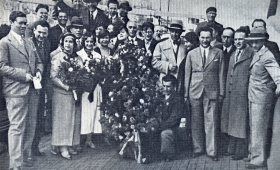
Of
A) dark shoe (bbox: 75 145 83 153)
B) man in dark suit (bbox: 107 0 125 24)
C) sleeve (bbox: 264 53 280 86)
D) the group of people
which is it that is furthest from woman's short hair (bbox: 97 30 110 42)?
sleeve (bbox: 264 53 280 86)

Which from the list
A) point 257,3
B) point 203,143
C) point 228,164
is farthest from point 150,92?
point 257,3

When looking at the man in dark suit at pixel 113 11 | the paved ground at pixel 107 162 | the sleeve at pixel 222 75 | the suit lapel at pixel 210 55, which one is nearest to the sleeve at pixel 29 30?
the man in dark suit at pixel 113 11

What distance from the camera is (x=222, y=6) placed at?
5941mm

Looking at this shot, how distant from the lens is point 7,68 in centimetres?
600

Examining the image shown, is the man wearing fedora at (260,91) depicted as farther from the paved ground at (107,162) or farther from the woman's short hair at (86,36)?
the woman's short hair at (86,36)

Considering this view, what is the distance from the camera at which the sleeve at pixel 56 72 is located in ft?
19.9

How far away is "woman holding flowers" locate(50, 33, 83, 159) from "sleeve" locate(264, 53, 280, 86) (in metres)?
2.26

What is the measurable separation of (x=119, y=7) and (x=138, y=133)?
157 cm

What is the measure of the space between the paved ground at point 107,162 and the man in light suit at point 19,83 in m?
0.19

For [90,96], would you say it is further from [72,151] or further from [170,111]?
[170,111]

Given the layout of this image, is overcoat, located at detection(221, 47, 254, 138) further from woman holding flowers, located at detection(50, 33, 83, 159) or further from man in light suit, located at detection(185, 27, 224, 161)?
woman holding flowers, located at detection(50, 33, 83, 159)

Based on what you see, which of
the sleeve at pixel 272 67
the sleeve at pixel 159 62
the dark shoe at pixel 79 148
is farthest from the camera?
the dark shoe at pixel 79 148

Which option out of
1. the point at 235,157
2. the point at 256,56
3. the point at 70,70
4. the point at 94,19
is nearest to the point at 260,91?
the point at 256,56

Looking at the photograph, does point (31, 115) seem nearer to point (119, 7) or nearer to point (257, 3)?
point (119, 7)
